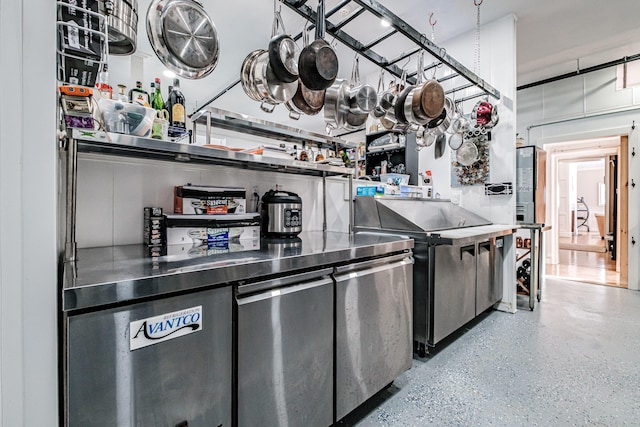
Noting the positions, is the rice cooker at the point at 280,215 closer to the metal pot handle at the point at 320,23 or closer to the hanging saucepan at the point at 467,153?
the metal pot handle at the point at 320,23

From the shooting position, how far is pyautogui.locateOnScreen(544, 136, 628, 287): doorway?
4.47m

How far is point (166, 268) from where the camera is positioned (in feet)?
3.11

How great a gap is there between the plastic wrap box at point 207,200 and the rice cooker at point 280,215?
0.63 feet

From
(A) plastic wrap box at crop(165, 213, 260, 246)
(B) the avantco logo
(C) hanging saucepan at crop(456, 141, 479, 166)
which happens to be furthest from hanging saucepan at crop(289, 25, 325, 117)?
(C) hanging saucepan at crop(456, 141, 479, 166)

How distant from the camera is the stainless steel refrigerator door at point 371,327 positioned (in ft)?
4.57

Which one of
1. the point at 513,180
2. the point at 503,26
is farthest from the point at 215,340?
the point at 503,26

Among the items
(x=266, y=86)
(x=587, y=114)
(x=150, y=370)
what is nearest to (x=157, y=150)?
(x=266, y=86)

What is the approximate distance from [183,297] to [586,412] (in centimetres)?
214

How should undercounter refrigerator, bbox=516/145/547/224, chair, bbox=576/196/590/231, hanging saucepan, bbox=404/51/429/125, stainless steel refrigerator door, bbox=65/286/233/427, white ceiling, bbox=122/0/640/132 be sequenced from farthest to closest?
chair, bbox=576/196/590/231
undercounter refrigerator, bbox=516/145/547/224
white ceiling, bbox=122/0/640/132
hanging saucepan, bbox=404/51/429/125
stainless steel refrigerator door, bbox=65/286/233/427

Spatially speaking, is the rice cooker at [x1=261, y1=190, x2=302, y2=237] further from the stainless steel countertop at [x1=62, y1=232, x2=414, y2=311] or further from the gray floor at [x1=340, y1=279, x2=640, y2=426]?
the gray floor at [x1=340, y1=279, x2=640, y2=426]

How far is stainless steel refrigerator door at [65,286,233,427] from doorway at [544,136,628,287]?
5554mm

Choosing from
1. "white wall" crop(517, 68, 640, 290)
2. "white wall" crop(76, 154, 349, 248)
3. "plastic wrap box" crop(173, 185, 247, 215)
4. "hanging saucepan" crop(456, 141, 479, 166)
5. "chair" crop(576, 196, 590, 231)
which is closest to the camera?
"white wall" crop(76, 154, 349, 248)

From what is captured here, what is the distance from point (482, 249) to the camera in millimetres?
2676

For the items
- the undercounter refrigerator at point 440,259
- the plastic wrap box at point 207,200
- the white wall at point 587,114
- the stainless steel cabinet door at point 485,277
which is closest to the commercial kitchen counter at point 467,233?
the undercounter refrigerator at point 440,259
